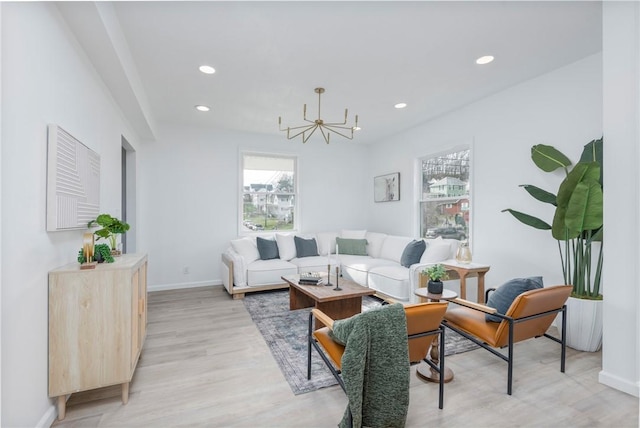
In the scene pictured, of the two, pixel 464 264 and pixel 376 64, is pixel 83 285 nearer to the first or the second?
pixel 376 64

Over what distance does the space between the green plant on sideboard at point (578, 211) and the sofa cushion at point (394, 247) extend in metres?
1.87

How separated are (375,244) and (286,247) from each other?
1.54 m

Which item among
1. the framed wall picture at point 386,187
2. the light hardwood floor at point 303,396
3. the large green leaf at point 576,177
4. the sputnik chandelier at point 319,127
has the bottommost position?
the light hardwood floor at point 303,396

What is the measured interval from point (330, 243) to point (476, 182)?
2.58 metres

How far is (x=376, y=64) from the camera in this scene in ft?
9.69

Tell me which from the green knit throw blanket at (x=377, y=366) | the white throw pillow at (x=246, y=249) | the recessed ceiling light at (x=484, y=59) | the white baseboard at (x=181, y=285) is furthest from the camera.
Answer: the white baseboard at (x=181, y=285)

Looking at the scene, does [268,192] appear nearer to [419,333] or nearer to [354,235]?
[354,235]

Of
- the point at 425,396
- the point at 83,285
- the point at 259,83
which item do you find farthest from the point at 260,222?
the point at 425,396

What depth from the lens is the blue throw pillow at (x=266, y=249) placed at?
4863mm

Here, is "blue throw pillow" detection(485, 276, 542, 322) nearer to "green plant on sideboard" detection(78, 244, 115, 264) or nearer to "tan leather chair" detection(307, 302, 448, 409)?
"tan leather chair" detection(307, 302, 448, 409)

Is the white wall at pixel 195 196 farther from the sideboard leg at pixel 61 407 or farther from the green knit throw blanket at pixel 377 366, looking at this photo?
the green knit throw blanket at pixel 377 366

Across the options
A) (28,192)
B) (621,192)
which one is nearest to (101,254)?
(28,192)

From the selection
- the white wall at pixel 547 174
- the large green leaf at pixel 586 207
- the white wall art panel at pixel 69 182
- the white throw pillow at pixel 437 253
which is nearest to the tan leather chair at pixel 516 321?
the white wall at pixel 547 174

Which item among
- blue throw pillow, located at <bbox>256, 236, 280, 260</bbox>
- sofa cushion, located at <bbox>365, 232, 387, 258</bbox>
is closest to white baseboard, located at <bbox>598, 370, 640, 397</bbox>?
sofa cushion, located at <bbox>365, 232, 387, 258</bbox>
